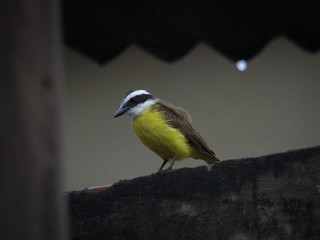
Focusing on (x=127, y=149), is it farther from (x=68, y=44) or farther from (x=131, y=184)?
(x=131, y=184)

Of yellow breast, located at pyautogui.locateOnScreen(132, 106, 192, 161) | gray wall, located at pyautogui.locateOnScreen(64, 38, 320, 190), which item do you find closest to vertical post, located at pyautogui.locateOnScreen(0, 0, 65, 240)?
yellow breast, located at pyautogui.locateOnScreen(132, 106, 192, 161)

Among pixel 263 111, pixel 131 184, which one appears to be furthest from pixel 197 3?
pixel 131 184

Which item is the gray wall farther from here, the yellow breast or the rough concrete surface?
the rough concrete surface

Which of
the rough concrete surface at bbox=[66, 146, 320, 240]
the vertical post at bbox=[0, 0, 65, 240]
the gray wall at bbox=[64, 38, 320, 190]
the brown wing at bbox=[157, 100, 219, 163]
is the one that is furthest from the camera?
the gray wall at bbox=[64, 38, 320, 190]

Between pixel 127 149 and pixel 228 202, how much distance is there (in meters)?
3.15

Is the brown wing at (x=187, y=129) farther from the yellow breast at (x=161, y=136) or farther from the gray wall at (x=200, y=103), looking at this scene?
the gray wall at (x=200, y=103)

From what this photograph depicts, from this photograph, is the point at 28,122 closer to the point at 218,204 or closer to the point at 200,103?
the point at 218,204

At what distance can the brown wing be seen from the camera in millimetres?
4680

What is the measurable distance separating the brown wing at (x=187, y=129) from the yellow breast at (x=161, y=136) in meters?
0.04

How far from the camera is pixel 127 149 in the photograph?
6.20m

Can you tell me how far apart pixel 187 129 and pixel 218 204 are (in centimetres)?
167

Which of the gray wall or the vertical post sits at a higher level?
the vertical post

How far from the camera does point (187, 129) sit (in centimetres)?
476

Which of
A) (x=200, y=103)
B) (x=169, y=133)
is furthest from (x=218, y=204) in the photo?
(x=200, y=103)
